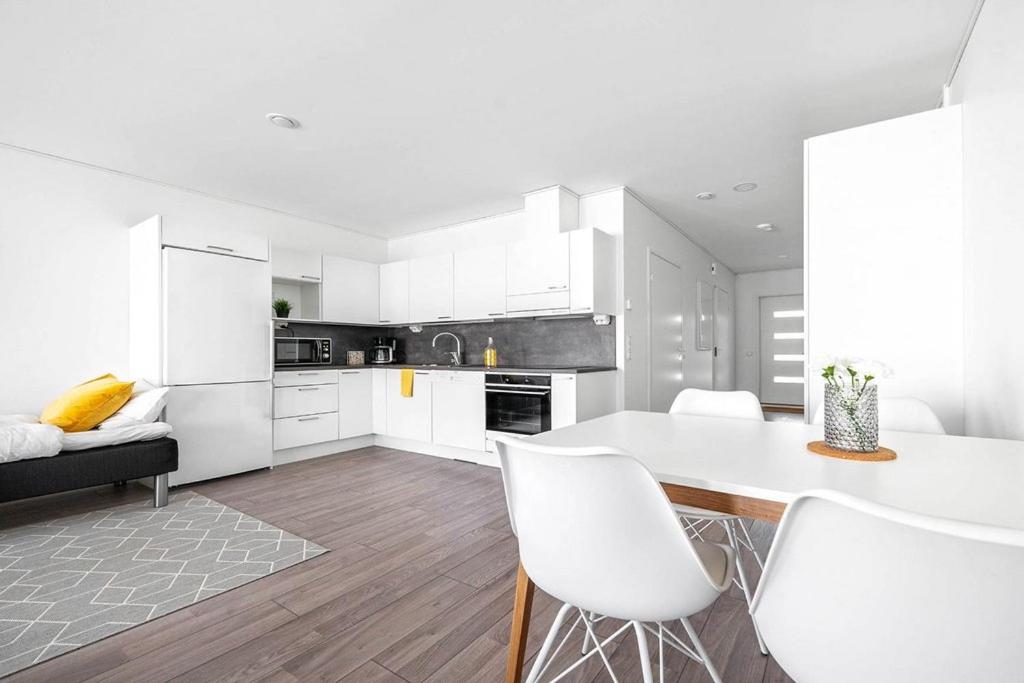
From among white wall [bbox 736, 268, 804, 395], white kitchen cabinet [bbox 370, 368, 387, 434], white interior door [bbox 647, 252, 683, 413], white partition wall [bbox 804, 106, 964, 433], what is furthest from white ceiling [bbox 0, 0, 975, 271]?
white wall [bbox 736, 268, 804, 395]

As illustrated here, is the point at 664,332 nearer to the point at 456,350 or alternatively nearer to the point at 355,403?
the point at 456,350

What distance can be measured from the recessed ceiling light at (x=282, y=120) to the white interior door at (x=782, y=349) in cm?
855

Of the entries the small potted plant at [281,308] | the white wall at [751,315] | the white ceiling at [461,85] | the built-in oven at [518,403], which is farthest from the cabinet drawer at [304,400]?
the white wall at [751,315]

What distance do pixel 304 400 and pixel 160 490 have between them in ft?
4.77

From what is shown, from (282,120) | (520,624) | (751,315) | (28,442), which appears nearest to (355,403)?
(28,442)

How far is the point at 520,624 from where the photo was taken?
1364 mm

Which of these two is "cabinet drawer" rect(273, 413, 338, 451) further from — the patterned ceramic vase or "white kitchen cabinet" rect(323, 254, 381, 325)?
the patterned ceramic vase

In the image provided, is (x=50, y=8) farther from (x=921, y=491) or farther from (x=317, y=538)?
(x=921, y=491)

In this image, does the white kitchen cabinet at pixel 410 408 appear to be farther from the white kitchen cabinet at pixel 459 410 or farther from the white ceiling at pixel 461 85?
the white ceiling at pixel 461 85

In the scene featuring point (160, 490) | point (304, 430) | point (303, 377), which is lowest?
point (160, 490)

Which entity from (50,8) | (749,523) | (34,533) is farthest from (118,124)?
(749,523)

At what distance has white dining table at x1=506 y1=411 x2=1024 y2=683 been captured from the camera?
0.95 meters

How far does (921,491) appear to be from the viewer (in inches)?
39.0

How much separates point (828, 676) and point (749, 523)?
2.37 metres
